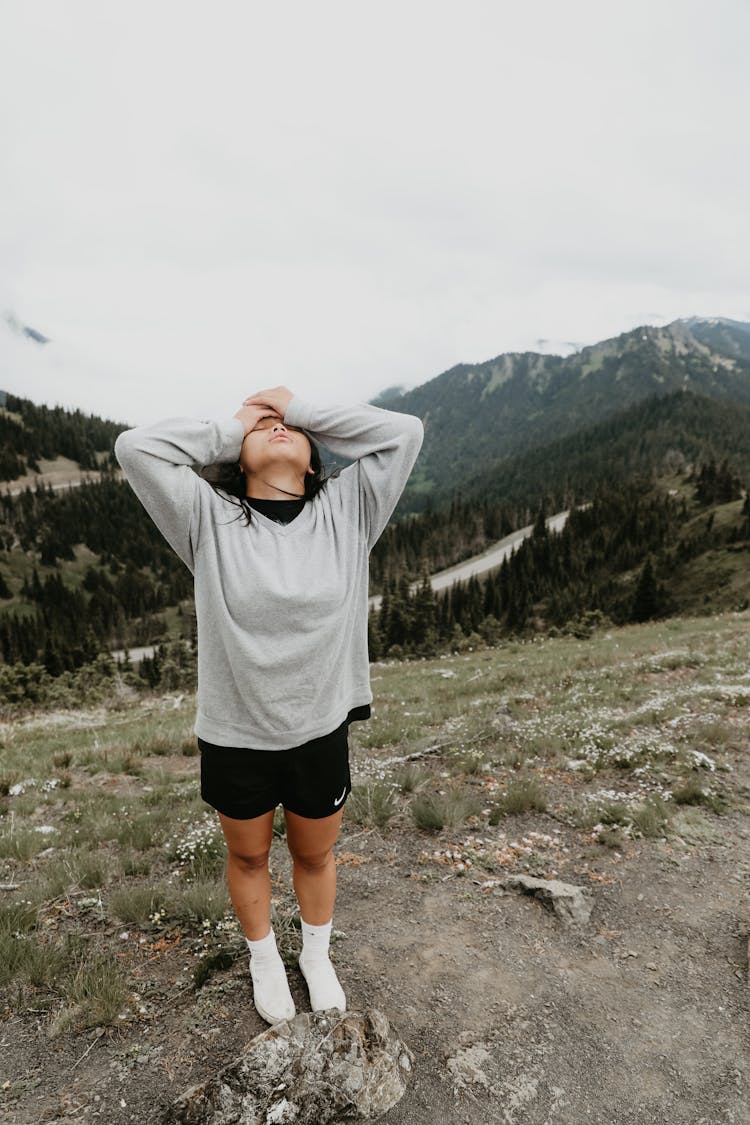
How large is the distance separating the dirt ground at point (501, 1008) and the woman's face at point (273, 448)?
10.4 feet

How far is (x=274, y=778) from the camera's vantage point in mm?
3016

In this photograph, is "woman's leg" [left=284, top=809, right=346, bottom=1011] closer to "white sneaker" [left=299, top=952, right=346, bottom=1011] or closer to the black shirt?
"white sneaker" [left=299, top=952, right=346, bottom=1011]

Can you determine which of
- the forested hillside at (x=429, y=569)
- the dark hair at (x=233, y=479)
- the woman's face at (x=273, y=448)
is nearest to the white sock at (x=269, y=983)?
the dark hair at (x=233, y=479)

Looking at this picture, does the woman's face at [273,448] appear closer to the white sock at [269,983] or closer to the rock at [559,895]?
the white sock at [269,983]

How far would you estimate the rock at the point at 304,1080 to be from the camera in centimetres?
256

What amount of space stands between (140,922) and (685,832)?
191 inches

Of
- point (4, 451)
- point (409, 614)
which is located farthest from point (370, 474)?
point (4, 451)

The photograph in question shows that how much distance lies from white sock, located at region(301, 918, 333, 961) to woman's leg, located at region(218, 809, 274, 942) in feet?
0.78

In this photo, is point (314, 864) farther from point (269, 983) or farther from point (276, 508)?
point (276, 508)

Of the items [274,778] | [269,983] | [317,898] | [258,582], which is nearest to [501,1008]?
[317,898]

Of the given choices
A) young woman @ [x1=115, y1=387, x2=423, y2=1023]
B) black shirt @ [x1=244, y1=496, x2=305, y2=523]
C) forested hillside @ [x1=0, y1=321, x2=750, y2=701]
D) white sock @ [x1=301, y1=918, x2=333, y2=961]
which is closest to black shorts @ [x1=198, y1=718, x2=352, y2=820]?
young woman @ [x1=115, y1=387, x2=423, y2=1023]

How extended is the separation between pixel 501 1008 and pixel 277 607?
282 cm

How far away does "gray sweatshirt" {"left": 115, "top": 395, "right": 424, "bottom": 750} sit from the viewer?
2764 millimetres

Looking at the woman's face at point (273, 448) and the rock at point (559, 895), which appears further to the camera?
the rock at point (559, 895)
